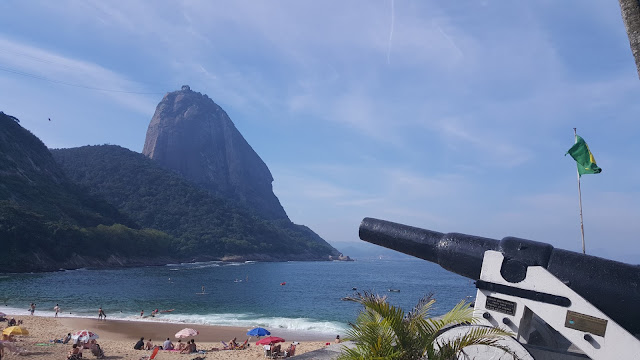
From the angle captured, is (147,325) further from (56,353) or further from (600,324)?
(600,324)

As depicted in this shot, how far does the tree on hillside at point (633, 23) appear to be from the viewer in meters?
4.25

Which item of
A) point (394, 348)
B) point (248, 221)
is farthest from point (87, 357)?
point (248, 221)

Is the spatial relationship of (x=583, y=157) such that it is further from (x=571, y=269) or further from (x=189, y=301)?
(x=189, y=301)

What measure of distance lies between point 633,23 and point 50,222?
80.2 meters

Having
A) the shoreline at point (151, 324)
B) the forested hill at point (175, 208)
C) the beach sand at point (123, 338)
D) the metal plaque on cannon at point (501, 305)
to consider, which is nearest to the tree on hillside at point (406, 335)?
the metal plaque on cannon at point (501, 305)

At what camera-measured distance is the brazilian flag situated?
26.3 ft

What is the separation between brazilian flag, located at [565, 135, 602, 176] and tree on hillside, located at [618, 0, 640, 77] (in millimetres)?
4019

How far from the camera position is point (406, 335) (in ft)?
12.5

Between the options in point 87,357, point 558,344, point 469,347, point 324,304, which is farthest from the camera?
point 324,304

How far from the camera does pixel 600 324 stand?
11.9ft

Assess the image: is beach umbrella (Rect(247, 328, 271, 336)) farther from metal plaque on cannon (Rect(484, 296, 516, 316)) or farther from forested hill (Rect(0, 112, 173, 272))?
forested hill (Rect(0, 112, 173, 272))

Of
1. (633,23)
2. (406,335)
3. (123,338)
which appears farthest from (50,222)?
(633,23)

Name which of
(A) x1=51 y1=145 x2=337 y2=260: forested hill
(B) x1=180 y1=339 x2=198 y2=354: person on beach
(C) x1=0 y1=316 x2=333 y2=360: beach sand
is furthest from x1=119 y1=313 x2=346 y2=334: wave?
(A) x1=51 y1=145 x2=337 y2=260: forested hill

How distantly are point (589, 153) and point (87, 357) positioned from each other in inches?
700
